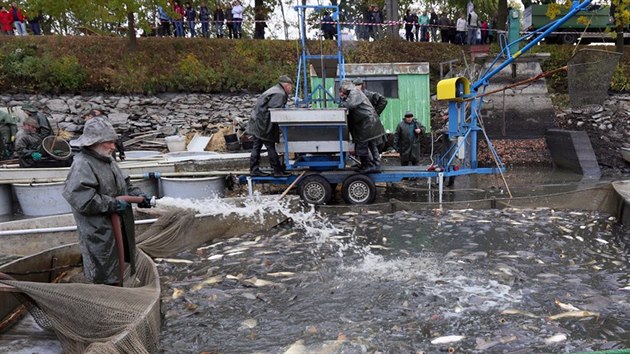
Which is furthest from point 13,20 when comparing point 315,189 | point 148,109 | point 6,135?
point 315,189

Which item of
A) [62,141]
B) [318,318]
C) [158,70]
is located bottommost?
[318,318]

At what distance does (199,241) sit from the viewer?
8.70 meters

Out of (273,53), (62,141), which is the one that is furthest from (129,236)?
(273,53)

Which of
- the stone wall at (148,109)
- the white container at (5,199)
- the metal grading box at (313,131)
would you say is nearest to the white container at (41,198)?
the white container at (5,199)

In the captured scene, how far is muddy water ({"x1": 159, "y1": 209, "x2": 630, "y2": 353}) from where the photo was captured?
5.25 meters

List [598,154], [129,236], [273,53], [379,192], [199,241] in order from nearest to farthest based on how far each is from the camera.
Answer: [129,236] → [199,241] → [379,192] → [598,154] → [273,53]

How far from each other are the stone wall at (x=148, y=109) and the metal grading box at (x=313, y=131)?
9.23 metres

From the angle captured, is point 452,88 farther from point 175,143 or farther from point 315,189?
point 175,143

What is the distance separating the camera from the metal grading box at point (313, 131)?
10.7 m

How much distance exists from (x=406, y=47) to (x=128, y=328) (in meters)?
23.5

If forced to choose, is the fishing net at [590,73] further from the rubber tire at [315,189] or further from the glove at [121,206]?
the glove at [121,206]

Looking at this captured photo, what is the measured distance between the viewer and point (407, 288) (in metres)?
6.57

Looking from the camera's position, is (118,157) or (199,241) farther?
(118,157)

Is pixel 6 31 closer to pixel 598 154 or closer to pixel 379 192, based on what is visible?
pixel 379 192
